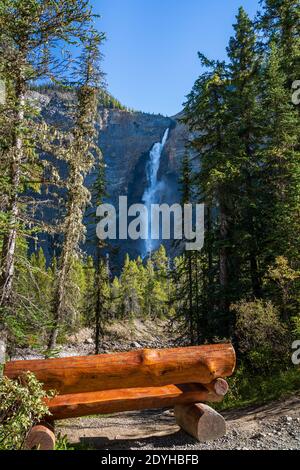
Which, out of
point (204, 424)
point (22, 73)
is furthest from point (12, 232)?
point (204, 424)

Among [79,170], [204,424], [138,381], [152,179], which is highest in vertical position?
[152,179]

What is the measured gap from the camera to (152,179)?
136500 mm

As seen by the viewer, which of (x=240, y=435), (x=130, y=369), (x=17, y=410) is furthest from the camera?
(x=240, y=435)

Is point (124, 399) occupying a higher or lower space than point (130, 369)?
lower

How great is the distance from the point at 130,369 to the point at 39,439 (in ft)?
6.74

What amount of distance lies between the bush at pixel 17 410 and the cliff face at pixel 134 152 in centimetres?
11389

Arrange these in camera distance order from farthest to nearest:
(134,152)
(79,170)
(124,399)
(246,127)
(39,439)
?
(134,152) < (246,127) < (79,170) < (124,399) < (39,439)

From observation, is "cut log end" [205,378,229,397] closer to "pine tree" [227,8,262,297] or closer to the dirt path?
the dirt path

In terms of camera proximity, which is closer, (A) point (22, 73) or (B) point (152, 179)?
(A) point (22, 73)

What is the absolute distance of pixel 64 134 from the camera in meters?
10.4

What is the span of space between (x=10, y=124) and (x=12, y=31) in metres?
2.28

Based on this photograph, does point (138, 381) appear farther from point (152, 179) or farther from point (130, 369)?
point (152, 179)
